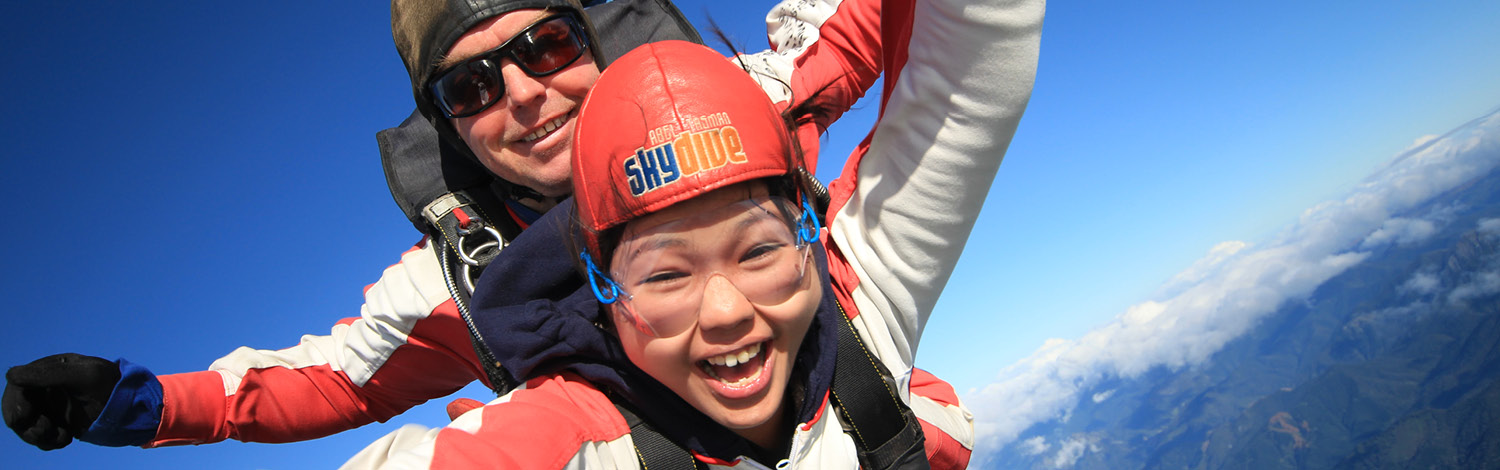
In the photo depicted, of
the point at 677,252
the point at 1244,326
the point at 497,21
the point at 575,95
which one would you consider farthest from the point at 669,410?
the point at 1244,326

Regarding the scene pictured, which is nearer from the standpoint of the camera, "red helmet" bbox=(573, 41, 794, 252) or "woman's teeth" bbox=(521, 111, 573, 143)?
"red helmet" bbox=(573, 41, 794, 252)

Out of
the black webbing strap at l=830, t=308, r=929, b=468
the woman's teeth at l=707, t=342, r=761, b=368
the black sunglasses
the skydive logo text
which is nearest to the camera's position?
the skydive logo text

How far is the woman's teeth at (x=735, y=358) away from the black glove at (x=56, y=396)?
214cm

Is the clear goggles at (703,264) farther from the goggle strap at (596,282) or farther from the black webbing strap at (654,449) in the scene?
the black webbing strap at (654,449)

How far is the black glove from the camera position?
2.13 metres

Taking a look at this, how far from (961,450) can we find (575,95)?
1529 mm

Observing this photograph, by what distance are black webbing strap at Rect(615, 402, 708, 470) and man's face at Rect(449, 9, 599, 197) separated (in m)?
1.02

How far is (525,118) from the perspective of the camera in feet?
7.01

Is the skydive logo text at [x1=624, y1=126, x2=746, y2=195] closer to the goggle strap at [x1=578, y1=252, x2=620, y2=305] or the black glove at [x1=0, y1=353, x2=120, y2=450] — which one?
the goggle strap at [x1=578, y1=252, x2=620, y2=305]

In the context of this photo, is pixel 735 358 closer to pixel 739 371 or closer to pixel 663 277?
pixel 739 371

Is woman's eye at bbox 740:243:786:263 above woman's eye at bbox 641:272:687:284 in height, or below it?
above

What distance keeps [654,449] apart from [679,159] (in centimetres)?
57

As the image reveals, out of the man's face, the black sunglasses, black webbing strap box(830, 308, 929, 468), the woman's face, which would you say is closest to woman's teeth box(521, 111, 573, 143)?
Result: the man's face

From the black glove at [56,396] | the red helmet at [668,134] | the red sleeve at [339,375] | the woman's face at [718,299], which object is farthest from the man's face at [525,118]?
the black glove at [56,396]
